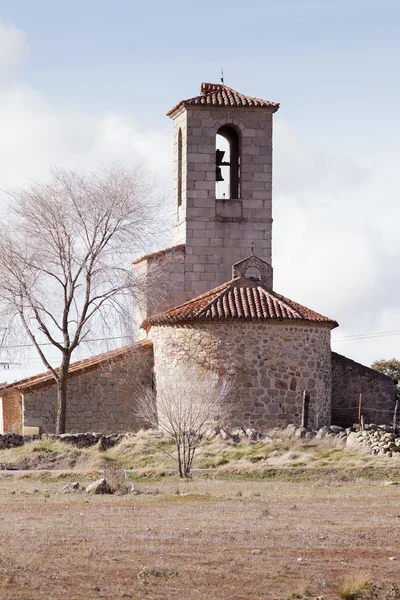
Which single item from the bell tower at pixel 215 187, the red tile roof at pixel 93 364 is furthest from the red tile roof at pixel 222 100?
the red tile roof at pixel 93 364

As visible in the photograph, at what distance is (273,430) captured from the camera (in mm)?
32812

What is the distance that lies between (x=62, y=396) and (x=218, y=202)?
33.0ft

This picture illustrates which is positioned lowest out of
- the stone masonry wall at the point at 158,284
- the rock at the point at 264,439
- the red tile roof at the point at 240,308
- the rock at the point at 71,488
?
the rock at the point at 71,488

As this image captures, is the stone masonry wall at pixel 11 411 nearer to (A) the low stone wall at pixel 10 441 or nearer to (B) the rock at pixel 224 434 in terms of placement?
(A) the low stone wall at pixel 10 441

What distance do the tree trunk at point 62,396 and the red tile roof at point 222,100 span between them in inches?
420

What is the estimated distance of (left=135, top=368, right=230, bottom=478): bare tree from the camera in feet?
92.3

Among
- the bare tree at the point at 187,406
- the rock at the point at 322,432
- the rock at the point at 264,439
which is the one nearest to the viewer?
the bare tree at the point at 187,406

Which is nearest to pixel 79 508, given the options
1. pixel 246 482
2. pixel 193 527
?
pixel 193 527

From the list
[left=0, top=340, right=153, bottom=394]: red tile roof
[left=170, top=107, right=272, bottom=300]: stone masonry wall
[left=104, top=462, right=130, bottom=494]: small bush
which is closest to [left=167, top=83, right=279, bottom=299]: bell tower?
[left=170, top=107, right=272, bottom=300]: stone masonry wall

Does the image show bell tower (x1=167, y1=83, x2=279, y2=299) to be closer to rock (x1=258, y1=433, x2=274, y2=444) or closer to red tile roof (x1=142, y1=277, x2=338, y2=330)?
red tile roof (x1=142, y1=277, x2=338, y2=330)

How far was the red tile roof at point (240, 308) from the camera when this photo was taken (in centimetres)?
3353

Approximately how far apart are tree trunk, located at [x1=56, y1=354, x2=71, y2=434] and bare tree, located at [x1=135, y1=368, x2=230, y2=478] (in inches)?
89.2

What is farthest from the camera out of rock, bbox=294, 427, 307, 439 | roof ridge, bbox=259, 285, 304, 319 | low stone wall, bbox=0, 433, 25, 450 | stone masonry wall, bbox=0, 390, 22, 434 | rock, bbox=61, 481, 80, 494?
stone masonry wall, bbox=0, 390, 22, 434

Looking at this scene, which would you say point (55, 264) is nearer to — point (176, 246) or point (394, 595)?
point (176, 246)
